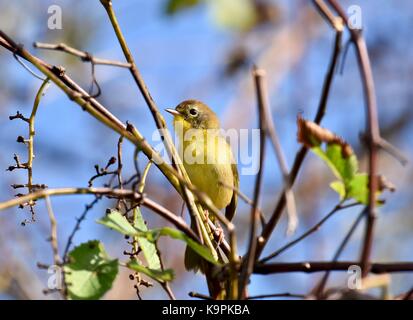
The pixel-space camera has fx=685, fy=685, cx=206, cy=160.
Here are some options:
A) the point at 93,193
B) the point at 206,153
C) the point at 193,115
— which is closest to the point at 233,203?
the point at 206,153

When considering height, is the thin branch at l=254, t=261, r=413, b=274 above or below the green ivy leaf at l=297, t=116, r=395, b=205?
below

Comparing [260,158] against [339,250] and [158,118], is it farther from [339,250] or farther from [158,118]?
[158,118]

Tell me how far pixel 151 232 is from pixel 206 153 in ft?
8.65

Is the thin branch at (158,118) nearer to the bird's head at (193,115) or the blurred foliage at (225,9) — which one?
the blurred foliage at (225,9)

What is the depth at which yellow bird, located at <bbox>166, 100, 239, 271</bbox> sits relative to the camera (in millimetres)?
3844

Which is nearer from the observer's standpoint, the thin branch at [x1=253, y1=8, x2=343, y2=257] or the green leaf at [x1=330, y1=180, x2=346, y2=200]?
the thin branch at [x1=253, y1=8, x2=343, y2=257]

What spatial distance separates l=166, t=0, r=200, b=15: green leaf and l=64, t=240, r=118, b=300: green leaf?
1.26m

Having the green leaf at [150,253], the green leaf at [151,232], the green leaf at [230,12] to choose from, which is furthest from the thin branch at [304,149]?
the green leaf at [230,12]

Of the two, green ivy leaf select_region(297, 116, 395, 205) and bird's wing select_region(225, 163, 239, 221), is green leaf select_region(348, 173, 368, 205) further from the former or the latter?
bird's wing select_region(225, 163, 239, 221)

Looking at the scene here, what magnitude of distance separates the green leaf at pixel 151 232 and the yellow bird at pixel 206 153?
2.27m

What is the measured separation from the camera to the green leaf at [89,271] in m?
1.24

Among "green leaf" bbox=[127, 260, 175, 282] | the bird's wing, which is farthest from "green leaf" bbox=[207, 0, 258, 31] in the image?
the bird's wing

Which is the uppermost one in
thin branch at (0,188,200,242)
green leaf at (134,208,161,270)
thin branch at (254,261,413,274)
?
thin branch at (0,188,200,242)
